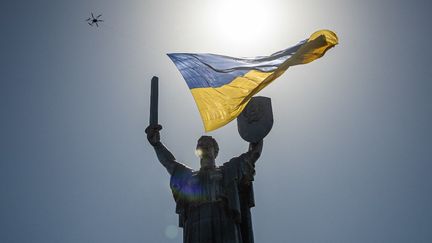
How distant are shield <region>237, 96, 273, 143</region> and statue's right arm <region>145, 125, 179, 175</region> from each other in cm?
174

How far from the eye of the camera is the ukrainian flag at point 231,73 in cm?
1284

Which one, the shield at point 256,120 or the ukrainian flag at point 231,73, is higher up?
the ukrainian flag at point 231,73

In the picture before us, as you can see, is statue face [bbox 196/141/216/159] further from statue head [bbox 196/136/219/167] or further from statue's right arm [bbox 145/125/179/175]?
statue's right arm [bbox 145/125/179/175]

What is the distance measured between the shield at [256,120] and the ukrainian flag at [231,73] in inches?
16.0

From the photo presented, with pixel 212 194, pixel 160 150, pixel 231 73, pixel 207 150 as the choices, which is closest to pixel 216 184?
pixel 212 194

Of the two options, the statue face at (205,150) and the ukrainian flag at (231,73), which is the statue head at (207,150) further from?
the ukrainian flag at (231,73)

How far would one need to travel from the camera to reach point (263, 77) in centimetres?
1374

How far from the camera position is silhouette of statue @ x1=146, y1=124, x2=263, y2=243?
34.4 ft

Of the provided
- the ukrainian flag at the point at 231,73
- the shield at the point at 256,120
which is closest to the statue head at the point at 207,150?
the ukrainian flag at the point at 231,73

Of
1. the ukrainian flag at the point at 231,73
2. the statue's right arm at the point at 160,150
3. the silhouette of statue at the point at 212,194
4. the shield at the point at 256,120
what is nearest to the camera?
the silhouette of statue at the point at 212,194

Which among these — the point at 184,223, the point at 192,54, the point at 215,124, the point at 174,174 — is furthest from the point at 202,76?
the point at 184,223

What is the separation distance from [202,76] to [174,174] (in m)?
3.48

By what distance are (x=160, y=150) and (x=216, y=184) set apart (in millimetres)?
1739

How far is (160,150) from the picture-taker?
1190 centimetres
